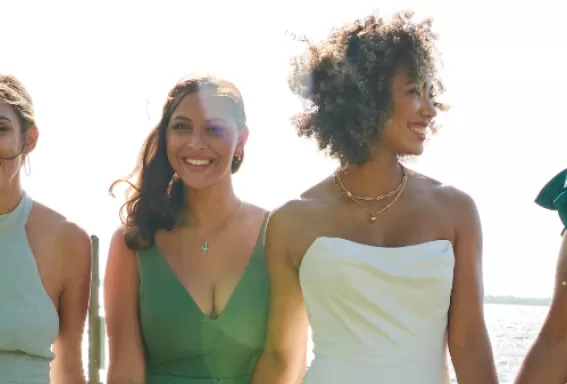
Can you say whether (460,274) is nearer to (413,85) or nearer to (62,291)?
(413,85)

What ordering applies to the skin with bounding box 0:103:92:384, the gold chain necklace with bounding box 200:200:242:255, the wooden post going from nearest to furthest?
the skin with bounding box 0:103:92:384
the gold chain necklace with bounding box 200:200:242:255
the wooden post

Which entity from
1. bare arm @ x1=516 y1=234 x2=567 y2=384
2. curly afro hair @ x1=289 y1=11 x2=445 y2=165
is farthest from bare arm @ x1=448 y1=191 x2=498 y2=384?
bare arm @ x1=516 y1=234 x2=567 y2=384

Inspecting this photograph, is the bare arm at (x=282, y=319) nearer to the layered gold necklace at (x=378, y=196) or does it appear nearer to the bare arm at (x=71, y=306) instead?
the layered gold necklace at (x=378, y=196)

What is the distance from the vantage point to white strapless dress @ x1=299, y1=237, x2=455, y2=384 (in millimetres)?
3527

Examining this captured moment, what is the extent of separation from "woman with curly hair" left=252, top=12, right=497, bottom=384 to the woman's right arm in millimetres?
764

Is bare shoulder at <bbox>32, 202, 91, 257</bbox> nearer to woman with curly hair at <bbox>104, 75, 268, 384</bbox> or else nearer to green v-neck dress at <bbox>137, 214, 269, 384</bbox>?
woman with curly hair at <bbox>104, 75, 268, 384</bbox>

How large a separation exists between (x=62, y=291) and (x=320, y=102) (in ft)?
5.25

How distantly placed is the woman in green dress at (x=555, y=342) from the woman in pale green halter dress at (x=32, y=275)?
2233mm

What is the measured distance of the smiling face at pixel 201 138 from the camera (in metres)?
4.08

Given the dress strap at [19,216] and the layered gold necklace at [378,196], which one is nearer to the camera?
the layered gold necklace at [378,196]

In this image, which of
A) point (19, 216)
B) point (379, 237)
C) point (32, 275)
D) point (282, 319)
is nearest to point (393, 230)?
point (379, 237)

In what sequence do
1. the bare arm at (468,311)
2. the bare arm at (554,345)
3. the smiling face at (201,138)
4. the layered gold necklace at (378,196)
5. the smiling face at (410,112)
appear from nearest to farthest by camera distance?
the bare arm at (554,345), the bare arm at (468,311), the smiling face at (410,112), the layered gold necklace at (378,196), the smiling face at (201,138)

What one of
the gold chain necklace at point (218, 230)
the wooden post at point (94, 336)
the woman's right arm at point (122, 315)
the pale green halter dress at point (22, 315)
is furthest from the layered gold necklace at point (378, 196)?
the wooden post at point (94, 336)

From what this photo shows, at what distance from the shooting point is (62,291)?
4.02 m
